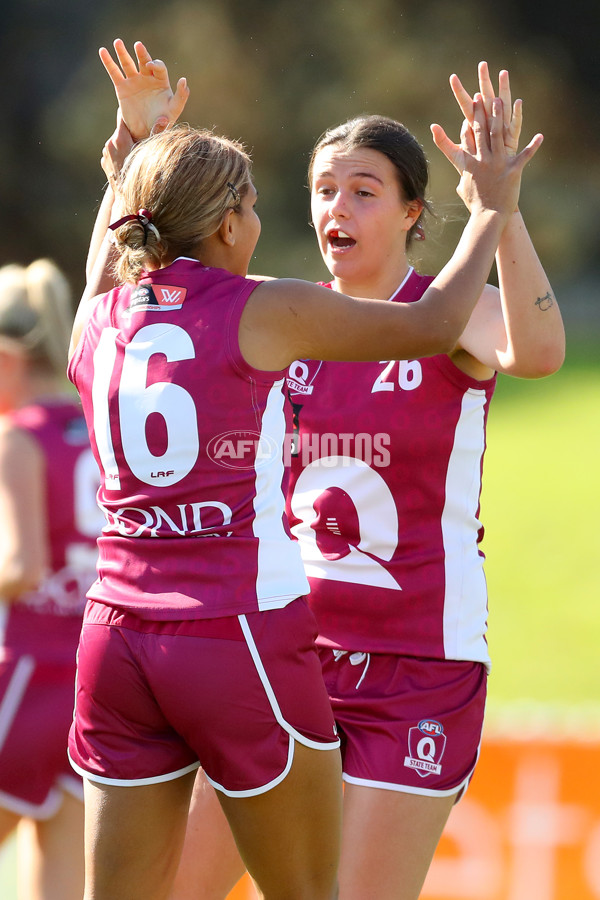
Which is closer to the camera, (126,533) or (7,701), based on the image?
(126,533)

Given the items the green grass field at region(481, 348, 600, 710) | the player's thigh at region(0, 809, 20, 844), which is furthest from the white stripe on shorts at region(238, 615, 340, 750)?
the green grass field at region(481, 348, 600, 710)

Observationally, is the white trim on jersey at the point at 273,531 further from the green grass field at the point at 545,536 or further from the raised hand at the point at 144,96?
the green grass field at the point at 545,536

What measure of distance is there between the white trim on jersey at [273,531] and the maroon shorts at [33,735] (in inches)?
44.3

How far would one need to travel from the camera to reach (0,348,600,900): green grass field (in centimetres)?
731

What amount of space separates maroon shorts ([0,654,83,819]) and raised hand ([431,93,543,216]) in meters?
1.58

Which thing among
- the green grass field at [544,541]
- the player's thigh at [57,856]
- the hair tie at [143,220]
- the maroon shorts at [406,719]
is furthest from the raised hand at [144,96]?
the green grass field at [544,541]

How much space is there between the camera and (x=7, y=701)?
9.16 ft

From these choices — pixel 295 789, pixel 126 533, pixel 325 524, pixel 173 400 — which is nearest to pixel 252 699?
pixel 295 789

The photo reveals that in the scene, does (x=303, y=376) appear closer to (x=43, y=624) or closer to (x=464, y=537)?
(x=464, y=537)

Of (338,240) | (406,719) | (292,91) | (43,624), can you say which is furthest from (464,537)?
(292,91)

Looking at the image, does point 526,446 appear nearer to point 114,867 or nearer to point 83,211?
point 83,211

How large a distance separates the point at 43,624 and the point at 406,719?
1022 millimetres

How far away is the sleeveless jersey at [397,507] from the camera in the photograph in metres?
2.40

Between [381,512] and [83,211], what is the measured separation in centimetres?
1539
